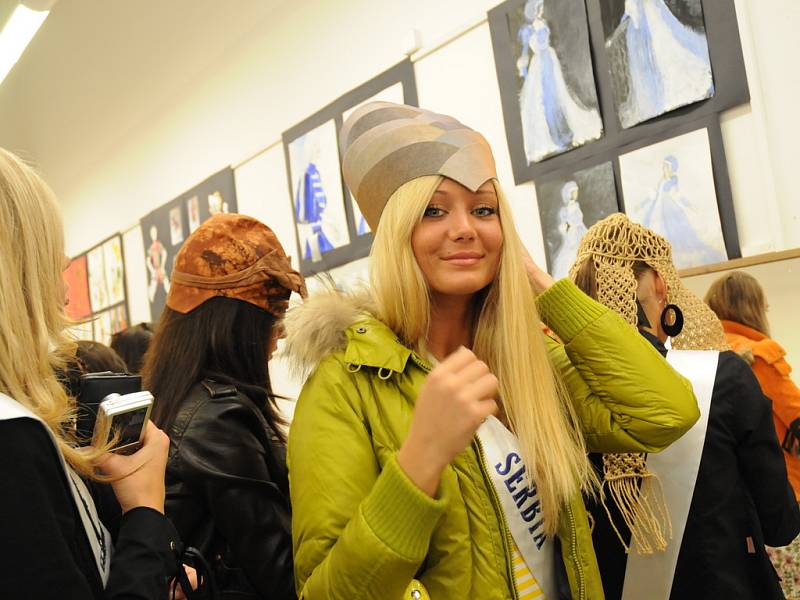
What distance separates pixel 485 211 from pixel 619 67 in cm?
210

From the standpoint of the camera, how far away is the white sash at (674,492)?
1.94m

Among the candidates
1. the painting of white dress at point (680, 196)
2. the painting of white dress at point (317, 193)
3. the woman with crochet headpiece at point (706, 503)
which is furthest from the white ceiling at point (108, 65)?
the woman with crochet headpiece at point (706, 503)

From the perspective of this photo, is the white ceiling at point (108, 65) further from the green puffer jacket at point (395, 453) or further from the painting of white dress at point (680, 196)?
the green puffer jacket at point (395, 453)

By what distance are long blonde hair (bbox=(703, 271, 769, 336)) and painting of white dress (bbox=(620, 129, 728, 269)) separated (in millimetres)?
117

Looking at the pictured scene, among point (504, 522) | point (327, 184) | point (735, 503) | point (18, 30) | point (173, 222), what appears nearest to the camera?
point (504, 522)

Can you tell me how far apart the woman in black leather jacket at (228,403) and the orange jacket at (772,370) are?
183cm

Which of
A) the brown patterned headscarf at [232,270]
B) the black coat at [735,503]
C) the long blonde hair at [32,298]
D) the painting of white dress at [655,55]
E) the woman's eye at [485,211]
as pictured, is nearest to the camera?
the long blonde hair at [32,298]

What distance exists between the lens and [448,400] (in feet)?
3.73

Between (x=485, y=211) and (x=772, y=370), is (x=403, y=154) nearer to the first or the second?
(x=485, y=211)

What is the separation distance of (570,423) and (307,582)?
694mm

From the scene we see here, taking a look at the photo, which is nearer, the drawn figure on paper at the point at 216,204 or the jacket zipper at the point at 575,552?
the jacket zipper at the point at 575,552

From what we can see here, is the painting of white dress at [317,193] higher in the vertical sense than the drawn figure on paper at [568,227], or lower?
higher

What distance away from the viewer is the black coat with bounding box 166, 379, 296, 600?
1.74 metres

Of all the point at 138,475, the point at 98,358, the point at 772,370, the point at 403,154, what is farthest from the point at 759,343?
the point at 98,358
